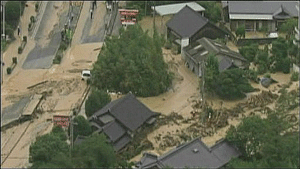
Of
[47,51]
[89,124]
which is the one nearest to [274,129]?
[89,124]

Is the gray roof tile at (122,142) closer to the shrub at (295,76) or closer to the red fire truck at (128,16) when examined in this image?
the shrub at (295,76)

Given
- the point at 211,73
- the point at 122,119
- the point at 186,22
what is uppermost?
the point at 186,22

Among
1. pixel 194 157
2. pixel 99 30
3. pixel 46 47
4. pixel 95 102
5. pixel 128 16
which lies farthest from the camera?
pixel 99 30

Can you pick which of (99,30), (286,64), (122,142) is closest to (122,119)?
(122,142)

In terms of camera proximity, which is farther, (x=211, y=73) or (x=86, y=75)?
(x=86, y=75)

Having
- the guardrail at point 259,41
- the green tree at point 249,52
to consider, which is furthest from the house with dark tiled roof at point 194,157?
Answer: the guardrail at point 259,41

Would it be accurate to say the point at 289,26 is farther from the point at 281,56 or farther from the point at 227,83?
the point at 227,83

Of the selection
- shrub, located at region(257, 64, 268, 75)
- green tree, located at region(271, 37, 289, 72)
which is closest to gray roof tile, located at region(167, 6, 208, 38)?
green tree, located at region(271, 37, 289, 72)

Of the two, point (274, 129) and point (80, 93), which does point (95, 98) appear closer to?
point (80, 93)

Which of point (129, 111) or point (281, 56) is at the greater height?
point (281, 56)
